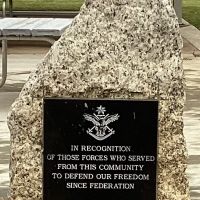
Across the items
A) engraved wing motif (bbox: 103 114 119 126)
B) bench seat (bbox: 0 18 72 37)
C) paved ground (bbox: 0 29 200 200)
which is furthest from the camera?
bench seat (bbox: 0 18 72 37)

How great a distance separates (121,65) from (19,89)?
5.90 meters

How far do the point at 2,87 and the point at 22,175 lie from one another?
5.85m

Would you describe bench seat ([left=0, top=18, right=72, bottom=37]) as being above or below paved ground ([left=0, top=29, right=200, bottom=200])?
above

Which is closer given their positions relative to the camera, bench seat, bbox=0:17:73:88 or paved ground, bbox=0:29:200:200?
paved ground, bbox=0:29:200:200

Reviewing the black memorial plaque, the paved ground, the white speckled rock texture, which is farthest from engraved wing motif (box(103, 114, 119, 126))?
the paved ground

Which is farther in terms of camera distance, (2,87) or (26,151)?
(2,87)

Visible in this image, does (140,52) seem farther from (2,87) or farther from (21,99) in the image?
(2,87)

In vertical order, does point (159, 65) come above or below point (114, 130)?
above

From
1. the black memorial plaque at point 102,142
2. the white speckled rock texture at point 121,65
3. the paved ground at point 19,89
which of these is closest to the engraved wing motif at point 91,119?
the black memorial plaque at point 102,142

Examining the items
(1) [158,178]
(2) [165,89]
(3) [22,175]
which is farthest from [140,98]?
(3) [22,175]

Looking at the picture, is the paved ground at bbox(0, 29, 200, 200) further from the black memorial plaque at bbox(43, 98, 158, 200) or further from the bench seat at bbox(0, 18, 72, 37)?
the black memorial plaque at bbox(43, 98, 158, 200)

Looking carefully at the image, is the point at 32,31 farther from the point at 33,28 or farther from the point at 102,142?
the point at 102,142

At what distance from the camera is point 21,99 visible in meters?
4.96

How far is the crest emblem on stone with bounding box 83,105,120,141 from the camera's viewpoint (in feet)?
15.9
